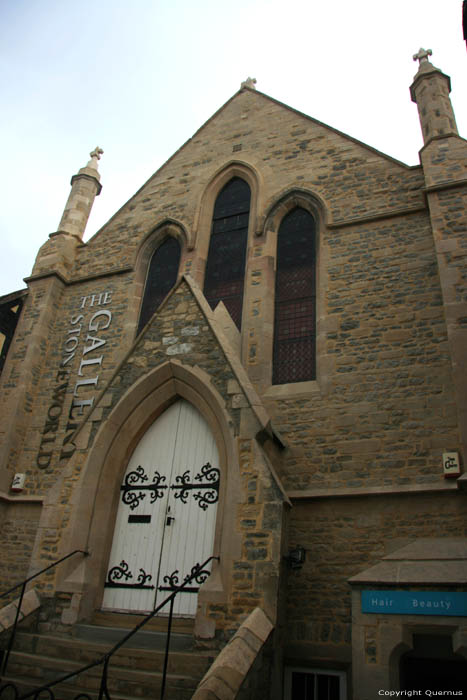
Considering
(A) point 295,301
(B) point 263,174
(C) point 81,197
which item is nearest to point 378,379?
(A) point 295,301

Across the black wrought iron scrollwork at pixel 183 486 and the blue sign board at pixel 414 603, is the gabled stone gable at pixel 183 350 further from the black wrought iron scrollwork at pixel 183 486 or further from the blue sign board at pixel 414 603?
the blue sign board at pixel 414 603

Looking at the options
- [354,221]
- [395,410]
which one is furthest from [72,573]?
[354,221]

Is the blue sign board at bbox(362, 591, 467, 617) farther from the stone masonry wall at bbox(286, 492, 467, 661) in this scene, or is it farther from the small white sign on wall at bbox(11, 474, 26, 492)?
the small white sign on wall at bbox(11, 474, 26, 492)

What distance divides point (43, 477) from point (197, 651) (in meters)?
5.30

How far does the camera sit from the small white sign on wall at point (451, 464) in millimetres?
7240

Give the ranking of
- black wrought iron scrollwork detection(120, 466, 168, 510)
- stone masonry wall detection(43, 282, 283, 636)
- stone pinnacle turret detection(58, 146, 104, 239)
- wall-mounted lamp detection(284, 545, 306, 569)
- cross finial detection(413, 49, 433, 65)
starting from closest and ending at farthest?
stone masonry wall detection(43, 282, 283, 636) < wall-mounted lamp detection(284, 545, 306, 569) < black wrought iron scrollwork detection(120, 466, 168, 510) < cross finial detection(413, 49, 433, 65) < stone pinnacle turret detection(58, 146, 104, 239)

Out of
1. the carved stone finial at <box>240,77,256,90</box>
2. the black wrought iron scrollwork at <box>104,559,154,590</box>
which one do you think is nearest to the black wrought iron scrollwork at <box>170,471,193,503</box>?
the black wrought iron scrollwork at <box>104,559,154,590</box>

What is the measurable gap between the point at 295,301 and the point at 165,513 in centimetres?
455

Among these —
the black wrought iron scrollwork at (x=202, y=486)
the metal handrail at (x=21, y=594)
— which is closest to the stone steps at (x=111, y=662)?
the metal handrail at (x=21, y=594)

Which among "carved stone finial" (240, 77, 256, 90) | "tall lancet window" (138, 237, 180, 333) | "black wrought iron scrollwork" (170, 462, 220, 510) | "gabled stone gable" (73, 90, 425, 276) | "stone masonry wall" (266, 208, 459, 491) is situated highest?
"carved stone finial" (240, 77, 256, 90)

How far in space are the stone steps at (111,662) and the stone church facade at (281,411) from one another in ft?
1.33

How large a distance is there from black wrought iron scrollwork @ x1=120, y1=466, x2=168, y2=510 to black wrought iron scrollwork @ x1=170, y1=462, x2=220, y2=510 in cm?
24

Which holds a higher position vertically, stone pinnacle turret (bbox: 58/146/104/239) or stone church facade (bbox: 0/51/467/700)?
stone pinnacle turret (bbox: 58/146/104/239)

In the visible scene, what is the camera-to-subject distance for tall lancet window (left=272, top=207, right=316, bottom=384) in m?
9.48
